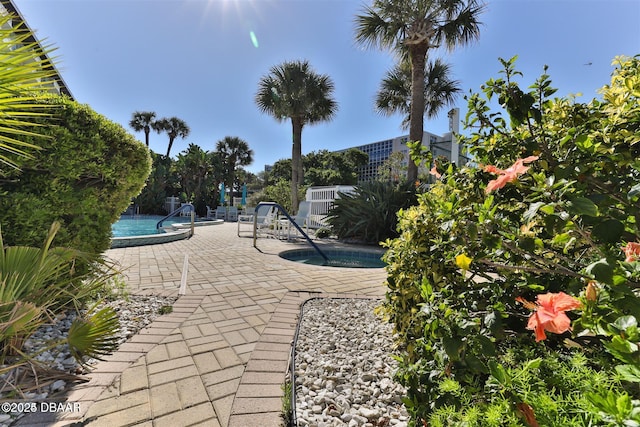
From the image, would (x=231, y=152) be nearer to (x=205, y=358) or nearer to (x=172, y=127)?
(x=172, y=127)

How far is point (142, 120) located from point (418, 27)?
2738 cm

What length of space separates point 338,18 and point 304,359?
9.15 m

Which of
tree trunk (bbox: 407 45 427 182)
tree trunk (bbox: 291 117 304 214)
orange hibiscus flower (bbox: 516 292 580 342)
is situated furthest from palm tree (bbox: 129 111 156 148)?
orange hibiscus flower (bbox: 516 292 580 342)

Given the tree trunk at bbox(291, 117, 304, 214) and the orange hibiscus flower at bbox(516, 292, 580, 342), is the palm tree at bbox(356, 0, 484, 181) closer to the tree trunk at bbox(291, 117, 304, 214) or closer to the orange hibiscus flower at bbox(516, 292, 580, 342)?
the tree trunk at bbox(291, 117, 304, 214)

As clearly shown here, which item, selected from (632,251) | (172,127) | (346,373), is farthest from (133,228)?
(172,127)

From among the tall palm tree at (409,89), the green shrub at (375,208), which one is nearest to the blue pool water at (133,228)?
the green shrub at (375,208)

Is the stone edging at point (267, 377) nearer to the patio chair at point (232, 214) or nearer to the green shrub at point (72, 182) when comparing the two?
the green shrub at point (72, 182)

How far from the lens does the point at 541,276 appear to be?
1158 mm

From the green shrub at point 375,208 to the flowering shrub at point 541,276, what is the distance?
6935mm

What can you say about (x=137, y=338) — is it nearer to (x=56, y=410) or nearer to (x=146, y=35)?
(x=56, y=410)

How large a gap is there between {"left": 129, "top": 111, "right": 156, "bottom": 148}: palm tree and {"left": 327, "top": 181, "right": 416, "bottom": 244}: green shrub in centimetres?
2605

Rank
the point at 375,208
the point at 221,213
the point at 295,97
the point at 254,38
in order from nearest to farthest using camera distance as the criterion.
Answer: the point at 254,38 → the point at 375,208 → the point at 295,97 → the point at 221,213

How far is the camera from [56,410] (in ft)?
4.56

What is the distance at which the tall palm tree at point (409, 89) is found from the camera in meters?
12.2
